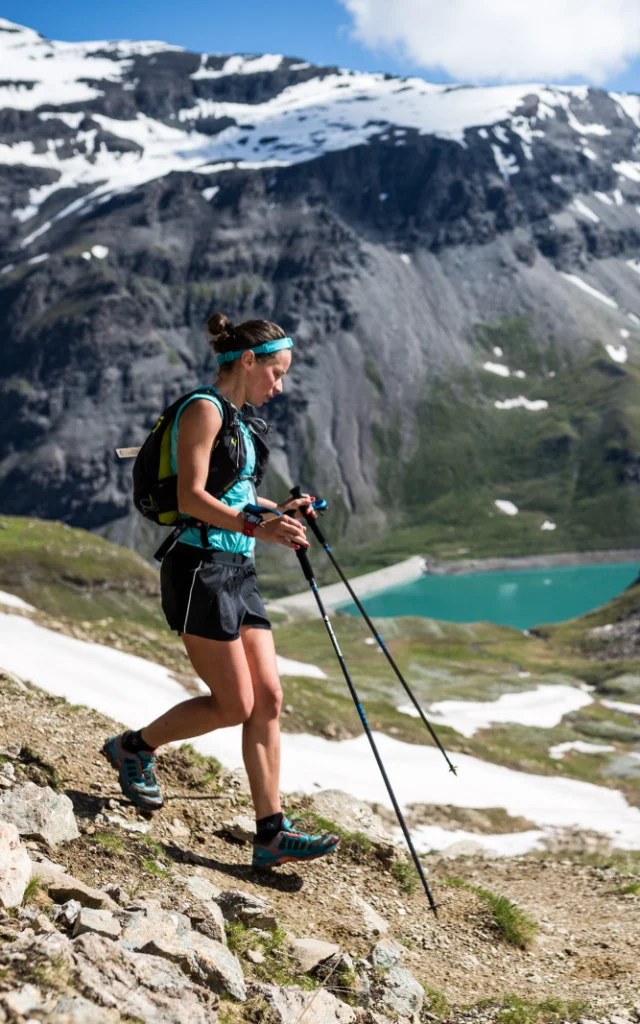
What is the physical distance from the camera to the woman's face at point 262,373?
873cm

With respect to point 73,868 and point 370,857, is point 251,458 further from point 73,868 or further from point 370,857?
point 370,857

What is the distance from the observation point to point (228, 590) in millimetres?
8406

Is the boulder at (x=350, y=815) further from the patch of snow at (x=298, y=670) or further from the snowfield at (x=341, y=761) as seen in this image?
the patch of snow at (x=298, y=670)

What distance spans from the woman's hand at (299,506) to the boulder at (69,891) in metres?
3.75

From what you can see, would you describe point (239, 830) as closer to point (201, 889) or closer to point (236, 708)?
point (201, 889)

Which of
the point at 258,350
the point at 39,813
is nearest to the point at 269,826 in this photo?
the point at 39,813

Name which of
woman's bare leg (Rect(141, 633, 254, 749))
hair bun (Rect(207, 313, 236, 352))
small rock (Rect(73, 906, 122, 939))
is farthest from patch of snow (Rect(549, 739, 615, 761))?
small rock (Rect(73, 906, 122, 939))

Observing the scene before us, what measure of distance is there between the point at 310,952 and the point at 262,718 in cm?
220

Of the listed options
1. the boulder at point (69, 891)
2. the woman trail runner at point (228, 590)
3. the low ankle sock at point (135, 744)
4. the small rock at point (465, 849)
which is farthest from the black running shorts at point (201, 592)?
the small rock at point (465, 849)

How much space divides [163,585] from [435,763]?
86.3 feet

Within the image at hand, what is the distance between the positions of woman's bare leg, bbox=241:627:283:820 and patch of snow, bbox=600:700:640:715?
7300 cm

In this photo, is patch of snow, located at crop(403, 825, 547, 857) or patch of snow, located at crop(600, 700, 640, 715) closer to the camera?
patch of snow, located at crop(403, 825, 547, 857)

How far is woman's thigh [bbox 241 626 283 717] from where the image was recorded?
8.73 meters

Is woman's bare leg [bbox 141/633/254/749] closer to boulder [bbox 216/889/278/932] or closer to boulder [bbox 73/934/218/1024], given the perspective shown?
boulder [bbox 216/889/278/932]
